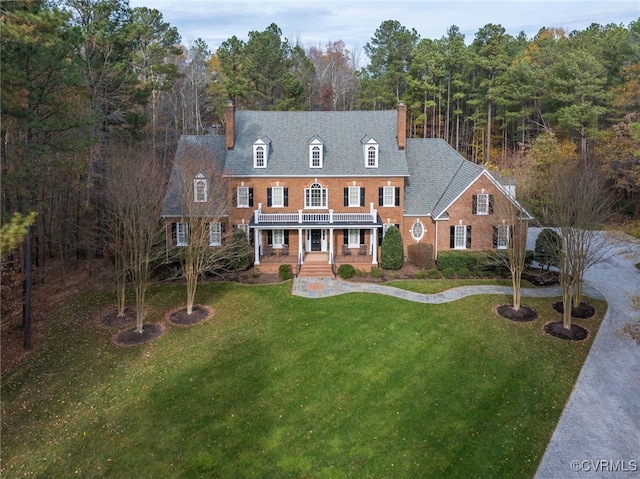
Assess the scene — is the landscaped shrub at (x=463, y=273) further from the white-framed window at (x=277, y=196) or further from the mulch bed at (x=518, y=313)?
the white-framed window at (x=277, y=196)

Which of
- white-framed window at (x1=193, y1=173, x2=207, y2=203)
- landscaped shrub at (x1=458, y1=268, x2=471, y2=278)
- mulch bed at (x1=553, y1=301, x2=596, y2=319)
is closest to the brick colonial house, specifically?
landscaped shrub at (x1=458, y1=268, x2=471, y2=278)

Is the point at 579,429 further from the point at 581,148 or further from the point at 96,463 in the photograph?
the point at 581,148

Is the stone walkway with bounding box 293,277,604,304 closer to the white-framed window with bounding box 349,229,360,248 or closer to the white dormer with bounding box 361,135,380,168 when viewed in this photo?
the white-framed window with bounding box 349,229,360,248

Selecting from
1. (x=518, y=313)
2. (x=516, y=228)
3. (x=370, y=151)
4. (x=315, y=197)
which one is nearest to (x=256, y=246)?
(x=315, y=197)

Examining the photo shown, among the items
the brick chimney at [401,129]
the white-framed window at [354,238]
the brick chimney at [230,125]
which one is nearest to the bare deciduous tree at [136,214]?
the brick chimney at [230,125]

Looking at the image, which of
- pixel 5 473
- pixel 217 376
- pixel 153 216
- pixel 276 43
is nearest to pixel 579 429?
pixel 217 376
